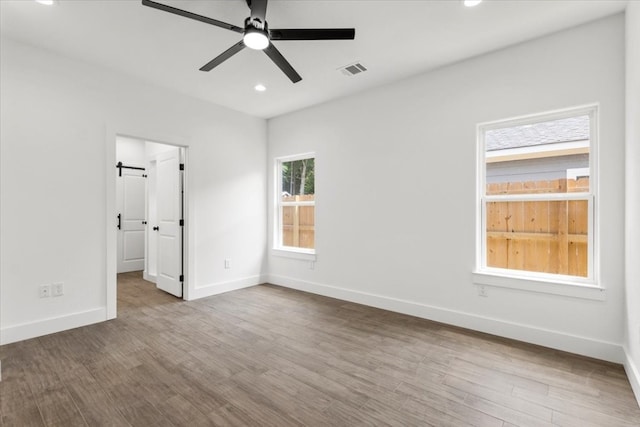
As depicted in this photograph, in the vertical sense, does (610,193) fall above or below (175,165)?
below

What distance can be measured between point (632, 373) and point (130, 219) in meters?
7.76

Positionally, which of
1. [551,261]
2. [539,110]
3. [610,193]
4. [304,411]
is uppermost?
Answer: [539,110]

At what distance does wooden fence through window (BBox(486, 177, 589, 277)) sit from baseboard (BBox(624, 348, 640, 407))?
709 millimetres

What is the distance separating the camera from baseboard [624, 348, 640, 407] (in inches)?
78.6

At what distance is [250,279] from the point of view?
5.07 metres

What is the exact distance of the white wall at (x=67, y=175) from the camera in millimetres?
2908

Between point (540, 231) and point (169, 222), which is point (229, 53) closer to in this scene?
point (169, 222)

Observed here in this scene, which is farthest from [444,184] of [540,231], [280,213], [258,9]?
[280,213]

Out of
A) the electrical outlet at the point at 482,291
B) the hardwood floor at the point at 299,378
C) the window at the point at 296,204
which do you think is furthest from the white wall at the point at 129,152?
the electrical outlet at the point at 482,291

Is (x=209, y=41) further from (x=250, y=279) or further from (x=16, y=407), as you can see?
(x=250, y=279)

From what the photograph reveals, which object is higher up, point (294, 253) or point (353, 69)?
point (353, 69)

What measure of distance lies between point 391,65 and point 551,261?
2.63 meters

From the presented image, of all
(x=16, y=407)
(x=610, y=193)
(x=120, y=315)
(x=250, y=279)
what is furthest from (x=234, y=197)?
(x=610, y=193)

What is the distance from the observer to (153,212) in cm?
553
